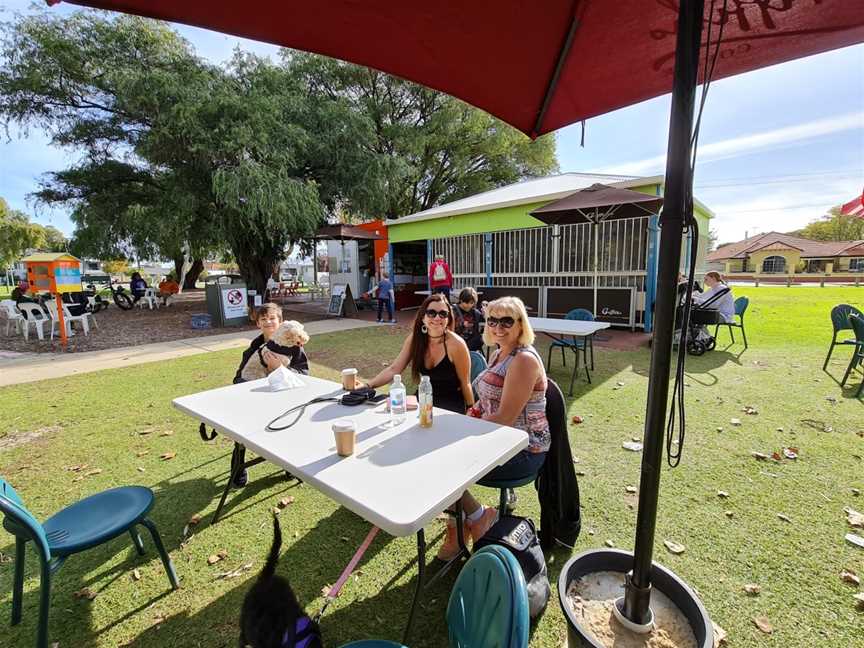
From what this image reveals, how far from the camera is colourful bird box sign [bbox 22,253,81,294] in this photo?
27.7 feet

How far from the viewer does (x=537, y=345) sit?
812cm

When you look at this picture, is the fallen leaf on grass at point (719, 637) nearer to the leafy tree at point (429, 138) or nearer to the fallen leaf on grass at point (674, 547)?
the fallen leaf on grass at point (674, 547)

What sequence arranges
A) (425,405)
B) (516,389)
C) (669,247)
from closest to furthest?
(669,247) < (425,405) < (516,389)

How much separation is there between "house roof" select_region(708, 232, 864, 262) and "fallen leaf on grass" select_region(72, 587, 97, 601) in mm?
66918

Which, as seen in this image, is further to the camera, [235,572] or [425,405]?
[235,572]

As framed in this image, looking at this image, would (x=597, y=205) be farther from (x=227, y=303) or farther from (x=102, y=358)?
(x=227, y=303)

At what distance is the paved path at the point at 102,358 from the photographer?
6.37 meters

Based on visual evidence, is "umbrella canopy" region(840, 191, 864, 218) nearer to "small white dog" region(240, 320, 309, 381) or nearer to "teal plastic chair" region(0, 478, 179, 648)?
"small white dog" region(240, 320, 309, 381)

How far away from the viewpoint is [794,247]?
163ft

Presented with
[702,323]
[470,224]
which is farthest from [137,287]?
[702,323]

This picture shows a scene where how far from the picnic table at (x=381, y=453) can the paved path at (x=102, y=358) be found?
5998 millimetres

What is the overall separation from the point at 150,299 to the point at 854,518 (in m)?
20.2

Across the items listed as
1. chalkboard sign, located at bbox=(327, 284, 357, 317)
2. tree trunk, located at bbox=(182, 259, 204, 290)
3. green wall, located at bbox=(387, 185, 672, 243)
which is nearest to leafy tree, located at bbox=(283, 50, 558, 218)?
green wall, located at bbox=(387, 185, 672, 243)

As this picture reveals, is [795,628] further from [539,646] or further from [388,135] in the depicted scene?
[388,135]
